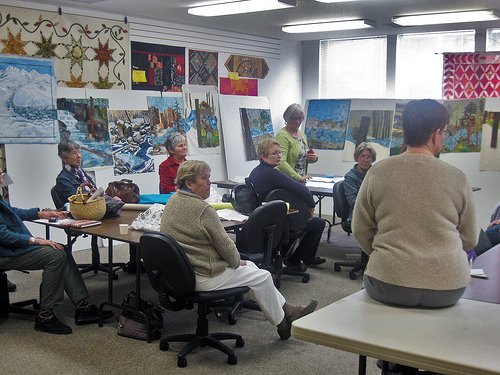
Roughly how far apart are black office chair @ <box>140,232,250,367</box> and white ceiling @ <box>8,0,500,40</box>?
139 inches

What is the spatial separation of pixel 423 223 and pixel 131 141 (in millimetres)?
4884

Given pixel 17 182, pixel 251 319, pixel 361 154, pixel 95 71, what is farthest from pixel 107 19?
pixel 251 319

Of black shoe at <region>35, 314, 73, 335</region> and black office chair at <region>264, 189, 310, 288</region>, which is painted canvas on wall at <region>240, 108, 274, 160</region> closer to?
black office chair at <region>264, 189, 310, 288</region>

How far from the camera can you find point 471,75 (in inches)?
283

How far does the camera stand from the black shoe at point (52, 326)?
11.9 ft

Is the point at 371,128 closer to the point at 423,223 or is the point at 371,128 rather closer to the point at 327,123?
the point at 327,123

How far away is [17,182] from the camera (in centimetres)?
547

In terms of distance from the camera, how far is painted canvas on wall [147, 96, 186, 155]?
21.7 feet

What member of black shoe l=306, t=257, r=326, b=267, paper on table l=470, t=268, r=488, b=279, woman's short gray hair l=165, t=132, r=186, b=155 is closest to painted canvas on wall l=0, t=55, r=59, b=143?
woman's short gray hair l=165, t=132, r=186, b=155

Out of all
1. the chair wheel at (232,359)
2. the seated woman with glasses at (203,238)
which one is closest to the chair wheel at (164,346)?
the chair wheel at (232,359)

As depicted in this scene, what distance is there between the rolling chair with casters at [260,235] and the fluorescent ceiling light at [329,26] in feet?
12.8

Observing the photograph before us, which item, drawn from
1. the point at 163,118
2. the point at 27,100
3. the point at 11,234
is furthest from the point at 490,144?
the point at 11,234

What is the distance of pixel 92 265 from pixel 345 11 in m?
3.93

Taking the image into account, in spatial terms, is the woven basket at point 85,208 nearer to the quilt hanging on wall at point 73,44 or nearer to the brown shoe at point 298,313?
the brown shoe at point 298,313
